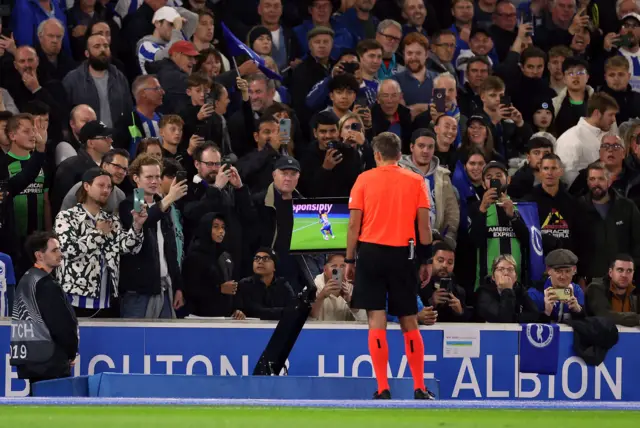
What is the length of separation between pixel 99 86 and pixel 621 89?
249 inches

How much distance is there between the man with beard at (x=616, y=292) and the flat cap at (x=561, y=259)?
394mm

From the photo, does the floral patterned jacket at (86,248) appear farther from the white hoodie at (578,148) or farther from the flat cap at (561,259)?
the white hoodie at (578,148)

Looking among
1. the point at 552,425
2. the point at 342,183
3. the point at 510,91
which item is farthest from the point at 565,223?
the point at 552,425

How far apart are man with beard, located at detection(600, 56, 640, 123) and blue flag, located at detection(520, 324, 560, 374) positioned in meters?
5.05

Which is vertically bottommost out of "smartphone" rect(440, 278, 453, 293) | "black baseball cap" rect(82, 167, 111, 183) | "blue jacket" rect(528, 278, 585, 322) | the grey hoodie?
"blue jacket" rect(528, 278, 585, 322)

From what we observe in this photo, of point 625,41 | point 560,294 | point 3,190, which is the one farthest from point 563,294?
point 625,41

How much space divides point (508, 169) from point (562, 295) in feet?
9.17

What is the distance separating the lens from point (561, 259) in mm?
13812

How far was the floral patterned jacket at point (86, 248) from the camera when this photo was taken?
12953 millimetres

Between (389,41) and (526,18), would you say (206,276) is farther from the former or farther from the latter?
(526,18)

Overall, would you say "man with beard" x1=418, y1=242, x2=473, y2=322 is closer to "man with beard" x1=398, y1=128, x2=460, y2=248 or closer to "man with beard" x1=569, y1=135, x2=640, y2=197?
"man with beard" x1=398, y1=128, x2=460, y2=248

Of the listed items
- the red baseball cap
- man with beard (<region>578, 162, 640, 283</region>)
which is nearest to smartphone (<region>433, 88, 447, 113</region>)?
man with beard (<region>578, 162, 640, 283</region>)

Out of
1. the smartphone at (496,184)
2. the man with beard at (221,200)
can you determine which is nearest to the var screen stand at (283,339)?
the man with beard at (221,200)

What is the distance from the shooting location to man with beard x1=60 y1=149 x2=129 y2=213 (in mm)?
13617
